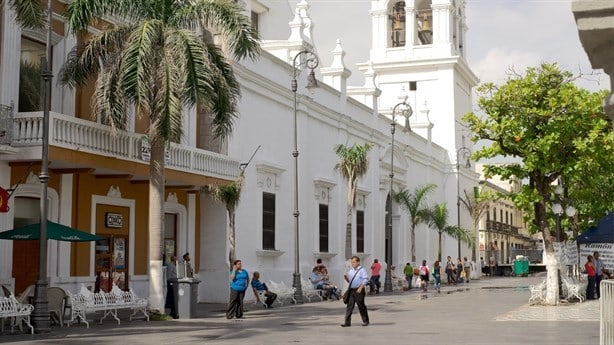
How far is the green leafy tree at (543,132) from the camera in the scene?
25672mm

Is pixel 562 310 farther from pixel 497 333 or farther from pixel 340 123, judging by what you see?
pixel 340 123

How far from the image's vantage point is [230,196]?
1071 inches

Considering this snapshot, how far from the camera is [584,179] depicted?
2762 cm

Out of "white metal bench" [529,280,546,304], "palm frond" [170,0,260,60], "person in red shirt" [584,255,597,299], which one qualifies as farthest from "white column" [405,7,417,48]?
"palm frond" [170,0,260,60]

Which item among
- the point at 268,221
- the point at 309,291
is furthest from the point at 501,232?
the point at 309,291

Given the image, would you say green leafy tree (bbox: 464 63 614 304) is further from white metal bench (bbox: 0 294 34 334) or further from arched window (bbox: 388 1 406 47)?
arched window (bbox: 388 1 406 47)

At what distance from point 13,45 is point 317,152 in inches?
748

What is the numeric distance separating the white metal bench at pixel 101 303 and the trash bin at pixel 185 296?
0.96 m

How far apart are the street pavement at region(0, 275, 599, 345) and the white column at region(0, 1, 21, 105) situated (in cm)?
558

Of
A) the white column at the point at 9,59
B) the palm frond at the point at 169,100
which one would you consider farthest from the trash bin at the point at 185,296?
the white column at the point at 9,59

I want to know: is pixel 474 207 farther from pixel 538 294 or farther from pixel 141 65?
pixel 141 65

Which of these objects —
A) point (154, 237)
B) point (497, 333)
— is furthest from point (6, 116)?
point (497, 333)

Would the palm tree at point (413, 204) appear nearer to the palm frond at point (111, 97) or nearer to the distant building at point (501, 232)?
the palm frond at point (111, 97)

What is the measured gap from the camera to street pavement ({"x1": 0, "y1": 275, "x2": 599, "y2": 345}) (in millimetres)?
16141
